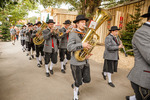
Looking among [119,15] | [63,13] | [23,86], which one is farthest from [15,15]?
[23,86]

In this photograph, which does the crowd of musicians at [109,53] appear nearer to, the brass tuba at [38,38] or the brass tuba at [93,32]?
the brass tuba at [93,32]

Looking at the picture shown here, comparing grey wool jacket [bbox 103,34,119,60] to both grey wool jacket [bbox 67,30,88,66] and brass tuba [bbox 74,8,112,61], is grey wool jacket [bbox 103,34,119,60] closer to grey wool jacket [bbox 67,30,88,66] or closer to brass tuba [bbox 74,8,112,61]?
brass tuba [bbox 74,8,112,61]

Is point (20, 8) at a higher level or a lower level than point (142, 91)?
higher

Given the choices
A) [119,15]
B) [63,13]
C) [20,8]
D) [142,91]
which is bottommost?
[142,91]

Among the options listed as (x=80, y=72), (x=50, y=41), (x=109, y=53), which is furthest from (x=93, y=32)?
(x=50, y=41)

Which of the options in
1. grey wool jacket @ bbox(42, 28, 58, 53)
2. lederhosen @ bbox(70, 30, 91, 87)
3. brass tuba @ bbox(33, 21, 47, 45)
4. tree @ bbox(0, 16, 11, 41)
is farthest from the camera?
tree @ bbox(0, 16, 11, 41)

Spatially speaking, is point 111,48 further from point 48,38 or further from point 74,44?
point 48,38

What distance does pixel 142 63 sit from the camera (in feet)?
5.91

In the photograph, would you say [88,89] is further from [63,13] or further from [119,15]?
[63,13]

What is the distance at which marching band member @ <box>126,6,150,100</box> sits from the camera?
65.2 inches

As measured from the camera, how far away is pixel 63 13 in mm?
16703

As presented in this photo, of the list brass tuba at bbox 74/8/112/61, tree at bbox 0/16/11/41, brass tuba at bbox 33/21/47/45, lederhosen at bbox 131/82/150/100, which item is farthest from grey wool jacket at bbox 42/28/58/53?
tree at bbox 0/16/11/41

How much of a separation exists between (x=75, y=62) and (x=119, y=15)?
7.48 metres

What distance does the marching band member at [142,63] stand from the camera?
1.66 meters
